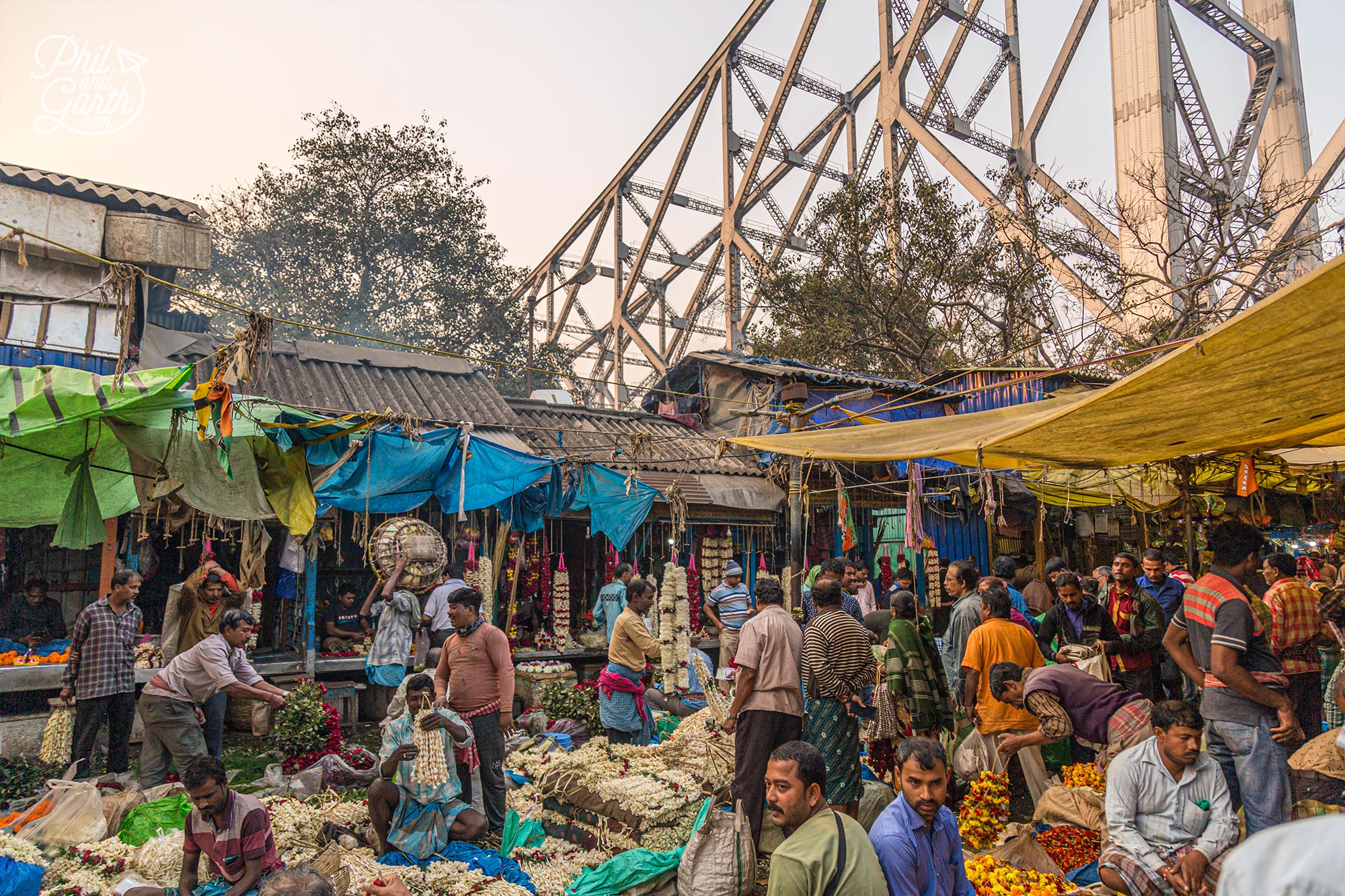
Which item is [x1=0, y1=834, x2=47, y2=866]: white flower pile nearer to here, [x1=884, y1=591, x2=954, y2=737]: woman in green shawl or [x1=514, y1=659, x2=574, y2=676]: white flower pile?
[x1=514, y1=659, x2=574, y2=676]: white flower pile

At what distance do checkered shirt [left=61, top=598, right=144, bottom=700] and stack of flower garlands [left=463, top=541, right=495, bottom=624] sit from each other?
3.56 m

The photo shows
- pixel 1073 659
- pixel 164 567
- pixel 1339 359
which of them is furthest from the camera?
pixel 164 567

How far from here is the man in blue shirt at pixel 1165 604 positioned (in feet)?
21.1

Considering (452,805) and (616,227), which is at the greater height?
(616,227)

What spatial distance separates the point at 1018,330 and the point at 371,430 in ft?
40.3

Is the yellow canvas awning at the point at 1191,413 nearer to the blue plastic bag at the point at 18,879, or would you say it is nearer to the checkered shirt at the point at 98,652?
the checkered shirt at the point at 98,652

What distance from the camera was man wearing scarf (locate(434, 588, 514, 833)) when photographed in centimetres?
555

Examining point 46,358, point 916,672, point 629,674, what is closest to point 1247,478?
point 916,672

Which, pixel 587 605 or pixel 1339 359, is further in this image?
pixel 587 605

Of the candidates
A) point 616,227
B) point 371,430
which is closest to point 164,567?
point 371,430

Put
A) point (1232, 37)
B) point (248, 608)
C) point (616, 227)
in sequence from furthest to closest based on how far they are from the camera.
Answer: point (616, 227)
point (1232, 37)
point (248, 608)

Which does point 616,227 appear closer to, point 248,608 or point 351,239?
point 351,239

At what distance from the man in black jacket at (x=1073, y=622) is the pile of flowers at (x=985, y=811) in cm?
163

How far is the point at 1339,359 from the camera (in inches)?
152
